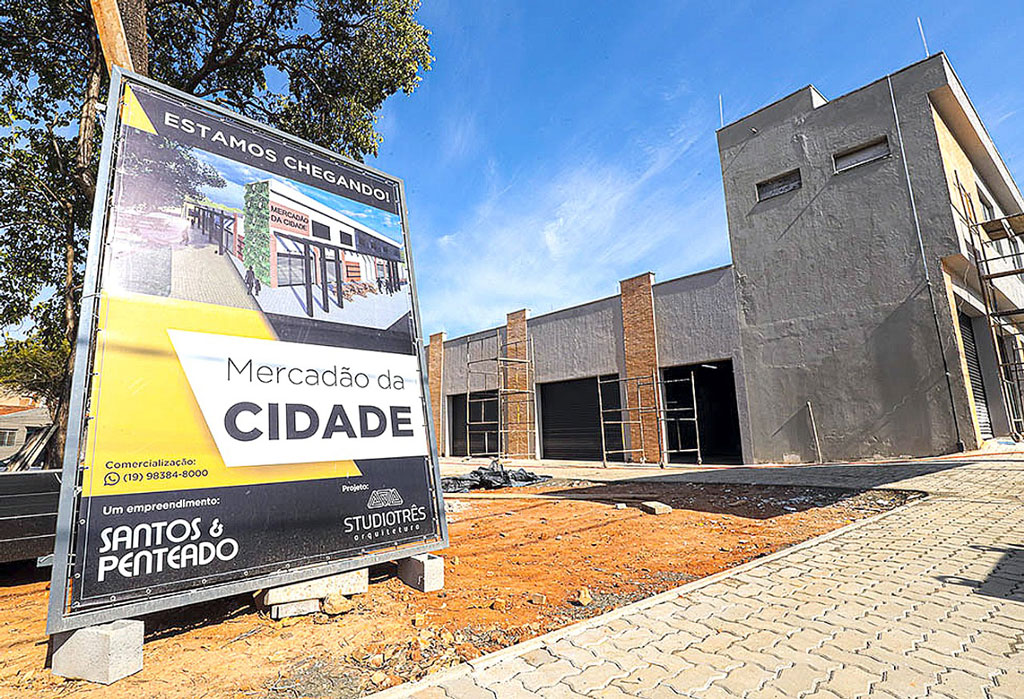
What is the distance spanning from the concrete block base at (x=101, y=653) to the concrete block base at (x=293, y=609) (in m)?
0.72

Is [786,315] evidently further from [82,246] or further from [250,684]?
[82,246]

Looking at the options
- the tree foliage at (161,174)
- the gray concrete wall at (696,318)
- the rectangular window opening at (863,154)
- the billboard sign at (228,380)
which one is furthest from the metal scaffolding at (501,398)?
the tree foliage at (161,174)

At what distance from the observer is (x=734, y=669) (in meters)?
2.45

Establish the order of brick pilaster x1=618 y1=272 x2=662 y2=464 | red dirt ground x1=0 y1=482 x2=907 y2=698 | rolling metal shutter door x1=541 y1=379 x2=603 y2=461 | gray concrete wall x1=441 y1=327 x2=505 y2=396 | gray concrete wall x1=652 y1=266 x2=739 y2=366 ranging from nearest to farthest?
red dirt ground x1=0 y1=482 x2=907 y2=698 → gray concrete wall x1=652 y1=266 x2=739 y2=366 → brick pilaster x1=618 y1=272 x2=662 y2=464 → rolling metal shutter door x1=541 y1=379 x2=603 y2=461 → gray concrete wall x1=441 y1=327 x2=505 y2=396

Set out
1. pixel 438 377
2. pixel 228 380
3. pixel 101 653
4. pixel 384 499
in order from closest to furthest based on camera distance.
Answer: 1. pixel 101 653
2. pixel 228 380
3. pixel 384 499
4. pixel 438 377

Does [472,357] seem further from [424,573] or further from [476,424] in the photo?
[424,573]

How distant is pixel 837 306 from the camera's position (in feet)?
44.7

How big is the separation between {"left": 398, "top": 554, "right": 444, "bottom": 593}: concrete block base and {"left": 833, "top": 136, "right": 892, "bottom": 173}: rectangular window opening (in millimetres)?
15428

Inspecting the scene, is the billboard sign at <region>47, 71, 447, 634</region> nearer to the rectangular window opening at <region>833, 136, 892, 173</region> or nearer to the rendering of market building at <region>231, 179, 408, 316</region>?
the rendering of market building at <region>231, 179, 408, 316</region>

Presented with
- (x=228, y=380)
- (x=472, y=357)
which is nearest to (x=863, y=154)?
(x=472, y=357)

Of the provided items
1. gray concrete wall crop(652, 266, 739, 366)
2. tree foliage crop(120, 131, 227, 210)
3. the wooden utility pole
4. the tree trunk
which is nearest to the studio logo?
tree foliage crop(120, 131, 227, 210)

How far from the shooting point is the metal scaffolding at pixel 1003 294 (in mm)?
13164

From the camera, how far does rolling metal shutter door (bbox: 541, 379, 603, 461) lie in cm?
1897

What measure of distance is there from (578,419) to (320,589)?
16770 mm
